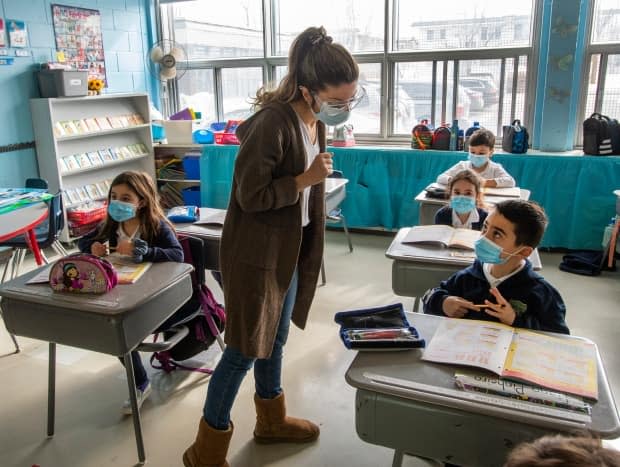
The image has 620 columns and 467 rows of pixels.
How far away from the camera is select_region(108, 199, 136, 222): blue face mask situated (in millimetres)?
2205

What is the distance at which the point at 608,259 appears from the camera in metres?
3.85

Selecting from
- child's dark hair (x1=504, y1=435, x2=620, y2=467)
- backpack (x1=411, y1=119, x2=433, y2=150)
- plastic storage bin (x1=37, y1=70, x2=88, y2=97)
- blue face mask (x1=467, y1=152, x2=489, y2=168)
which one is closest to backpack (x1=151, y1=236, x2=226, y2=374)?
child's dark hair (x1=504, y1=435, x2=620, y2=467)

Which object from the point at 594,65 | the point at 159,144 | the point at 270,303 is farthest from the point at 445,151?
the point at 270,303

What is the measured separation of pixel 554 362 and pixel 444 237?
1061mm

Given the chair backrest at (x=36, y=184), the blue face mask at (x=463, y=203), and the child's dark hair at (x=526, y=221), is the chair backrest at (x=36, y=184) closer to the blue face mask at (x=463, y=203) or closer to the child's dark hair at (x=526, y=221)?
the blue face mask at (x=463, y=203)

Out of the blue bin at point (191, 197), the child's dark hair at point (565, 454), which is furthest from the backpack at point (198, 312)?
the blue bin at point (191, 197)

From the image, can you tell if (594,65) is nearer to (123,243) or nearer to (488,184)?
(488,184)

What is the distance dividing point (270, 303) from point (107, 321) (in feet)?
1.77

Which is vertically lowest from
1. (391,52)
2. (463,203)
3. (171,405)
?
(171,405)

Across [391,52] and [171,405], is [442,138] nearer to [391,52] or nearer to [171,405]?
[391,52]

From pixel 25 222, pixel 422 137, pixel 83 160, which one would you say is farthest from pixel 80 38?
pixel 422 137

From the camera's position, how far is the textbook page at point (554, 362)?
3.64 ft

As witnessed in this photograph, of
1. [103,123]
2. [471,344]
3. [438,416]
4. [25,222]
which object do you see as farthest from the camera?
[103,123]

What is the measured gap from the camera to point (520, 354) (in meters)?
1.22
